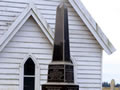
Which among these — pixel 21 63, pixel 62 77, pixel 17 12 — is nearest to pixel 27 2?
pixel 17 12

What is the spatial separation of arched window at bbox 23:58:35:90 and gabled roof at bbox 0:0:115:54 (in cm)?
128

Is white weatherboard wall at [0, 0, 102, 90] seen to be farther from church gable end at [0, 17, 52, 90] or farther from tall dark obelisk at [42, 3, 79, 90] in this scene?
tall dark obelisk at [42, 3, 79, 90]

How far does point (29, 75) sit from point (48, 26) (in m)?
2.11

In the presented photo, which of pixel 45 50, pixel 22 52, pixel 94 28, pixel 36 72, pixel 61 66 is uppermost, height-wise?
pixel 94 28

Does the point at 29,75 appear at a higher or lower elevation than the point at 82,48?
lower

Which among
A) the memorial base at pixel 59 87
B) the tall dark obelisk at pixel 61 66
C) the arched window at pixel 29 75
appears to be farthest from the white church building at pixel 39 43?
the memorial base at pixel 59 87

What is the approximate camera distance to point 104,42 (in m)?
26.2

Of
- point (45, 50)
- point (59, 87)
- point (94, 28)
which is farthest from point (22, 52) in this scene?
point (59, 87)

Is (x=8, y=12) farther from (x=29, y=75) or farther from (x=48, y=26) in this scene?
(x=29, y=75)

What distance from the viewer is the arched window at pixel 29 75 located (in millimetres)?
25578

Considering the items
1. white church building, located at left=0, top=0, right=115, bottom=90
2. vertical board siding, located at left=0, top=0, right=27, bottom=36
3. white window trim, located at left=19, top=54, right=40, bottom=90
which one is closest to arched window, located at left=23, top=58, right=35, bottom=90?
white church building, located at left=0, top=0, right=115, bottom=90

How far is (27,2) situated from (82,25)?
98.2 inches

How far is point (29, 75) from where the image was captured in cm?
2567

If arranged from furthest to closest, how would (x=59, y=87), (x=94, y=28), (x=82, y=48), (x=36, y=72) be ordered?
(x=82, y=48) → (x=94, y=28) → (x=36, y=72) → (x=59, y=87)
